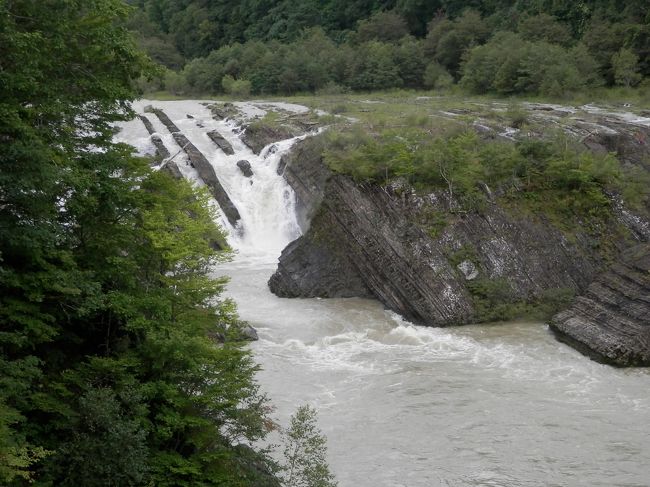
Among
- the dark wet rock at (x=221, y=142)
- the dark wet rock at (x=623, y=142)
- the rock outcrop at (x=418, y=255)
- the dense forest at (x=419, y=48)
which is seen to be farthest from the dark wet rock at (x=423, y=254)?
the dense forest at (x=419, y=48)

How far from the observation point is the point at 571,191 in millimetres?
26797

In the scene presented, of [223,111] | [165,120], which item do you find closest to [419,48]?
[223,111]

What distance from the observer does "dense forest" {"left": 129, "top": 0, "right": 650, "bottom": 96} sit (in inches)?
1988

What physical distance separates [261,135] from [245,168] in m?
4.58

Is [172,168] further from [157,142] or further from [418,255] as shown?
[418,255]

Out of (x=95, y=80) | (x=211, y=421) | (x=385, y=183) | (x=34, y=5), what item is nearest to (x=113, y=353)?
(x=211, y=421)

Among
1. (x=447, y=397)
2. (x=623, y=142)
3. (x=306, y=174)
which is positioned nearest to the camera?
(x=447, y=397)

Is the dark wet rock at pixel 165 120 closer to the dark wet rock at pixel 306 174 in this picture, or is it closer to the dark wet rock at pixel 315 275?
the dark wet rock at pixel 306 174

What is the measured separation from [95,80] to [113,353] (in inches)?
192

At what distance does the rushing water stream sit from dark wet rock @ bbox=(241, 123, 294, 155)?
1391 centimetres

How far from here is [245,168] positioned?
3603cm

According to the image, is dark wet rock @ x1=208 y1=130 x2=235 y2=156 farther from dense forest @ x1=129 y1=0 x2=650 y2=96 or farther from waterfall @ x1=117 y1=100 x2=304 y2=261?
dense forest @ x1=129 y1=0 x2=650 y2=96

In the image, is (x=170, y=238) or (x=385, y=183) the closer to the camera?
(x=170, y=238)

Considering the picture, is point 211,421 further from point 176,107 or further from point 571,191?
point 176,107
